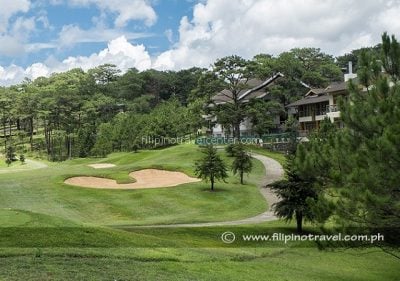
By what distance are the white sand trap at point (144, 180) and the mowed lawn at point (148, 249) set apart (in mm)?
4111

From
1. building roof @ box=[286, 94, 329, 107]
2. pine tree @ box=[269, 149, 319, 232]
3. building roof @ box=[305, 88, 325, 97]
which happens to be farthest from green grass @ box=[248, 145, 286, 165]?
pine tree @ box=[269, 149, 319, 232]

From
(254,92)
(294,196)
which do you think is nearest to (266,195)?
(294,196)

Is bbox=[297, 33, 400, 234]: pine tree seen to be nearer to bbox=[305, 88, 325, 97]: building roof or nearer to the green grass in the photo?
the green grass

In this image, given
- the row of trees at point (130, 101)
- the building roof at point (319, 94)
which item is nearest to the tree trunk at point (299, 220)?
the row of trees at point (130, 101)

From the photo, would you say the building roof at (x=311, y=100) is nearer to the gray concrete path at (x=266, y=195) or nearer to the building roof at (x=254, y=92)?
the building roof at (x=254, y=92)

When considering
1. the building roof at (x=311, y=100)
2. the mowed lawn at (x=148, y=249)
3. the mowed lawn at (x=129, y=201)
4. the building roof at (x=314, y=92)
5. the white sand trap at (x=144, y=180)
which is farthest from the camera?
the building roof at (x=314, y=92)

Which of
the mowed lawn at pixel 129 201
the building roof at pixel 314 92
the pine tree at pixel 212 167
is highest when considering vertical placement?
the building roof at pixel 314 92

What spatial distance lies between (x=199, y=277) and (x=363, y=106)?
22.5ft

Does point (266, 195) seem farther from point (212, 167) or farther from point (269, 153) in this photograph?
point (269, 153)

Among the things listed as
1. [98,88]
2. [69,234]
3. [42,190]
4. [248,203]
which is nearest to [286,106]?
[248,203]

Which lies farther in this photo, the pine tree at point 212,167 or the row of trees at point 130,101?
the row of trees at point 130,101
